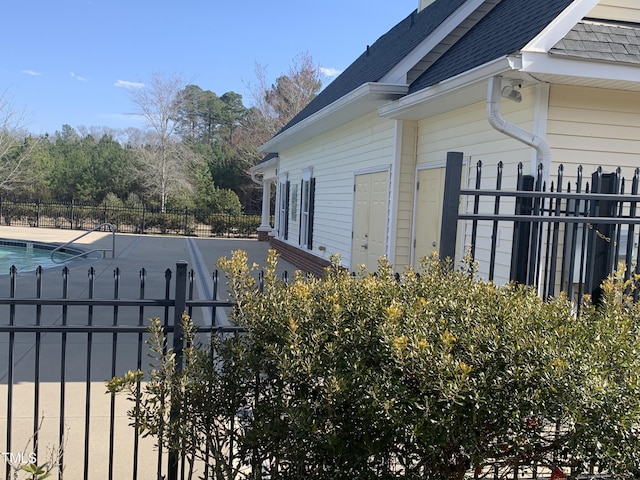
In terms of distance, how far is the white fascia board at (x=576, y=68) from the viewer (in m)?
5.27

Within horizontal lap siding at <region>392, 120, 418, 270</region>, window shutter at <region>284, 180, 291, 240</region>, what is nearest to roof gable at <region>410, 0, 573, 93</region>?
horizontal lap siding at <region>392, 120, 418, 270</region>

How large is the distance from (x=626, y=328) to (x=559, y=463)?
667mm

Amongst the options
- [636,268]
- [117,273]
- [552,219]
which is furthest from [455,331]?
[636,268]

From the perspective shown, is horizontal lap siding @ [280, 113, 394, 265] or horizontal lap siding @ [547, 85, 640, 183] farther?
horizontal lap siding @ [280, 113, 394, 265]

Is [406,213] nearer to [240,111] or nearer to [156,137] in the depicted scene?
[156,137]

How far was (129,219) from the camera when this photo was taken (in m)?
30.1

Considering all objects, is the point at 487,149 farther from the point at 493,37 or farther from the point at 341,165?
the point at 341,165

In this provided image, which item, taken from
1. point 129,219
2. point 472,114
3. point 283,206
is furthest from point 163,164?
point 472,114

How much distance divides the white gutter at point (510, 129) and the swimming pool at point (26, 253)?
48.0 feet

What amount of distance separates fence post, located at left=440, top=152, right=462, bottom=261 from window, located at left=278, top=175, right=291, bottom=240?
1510 centimetres

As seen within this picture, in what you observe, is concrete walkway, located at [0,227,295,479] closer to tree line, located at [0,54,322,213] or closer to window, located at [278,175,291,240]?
window, located at [278,175,291,240]

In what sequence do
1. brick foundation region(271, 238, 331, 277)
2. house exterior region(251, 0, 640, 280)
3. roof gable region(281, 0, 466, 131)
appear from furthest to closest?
brick foundation region(271, 238, 331, 277)
roof gable region(281, 0, 466, 131)
house exterior region(251, 0, 640, 280)

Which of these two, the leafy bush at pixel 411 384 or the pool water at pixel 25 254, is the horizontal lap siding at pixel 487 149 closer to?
the leafy bush at pixel 411 384

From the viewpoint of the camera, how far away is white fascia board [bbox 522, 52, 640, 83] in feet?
17.3
